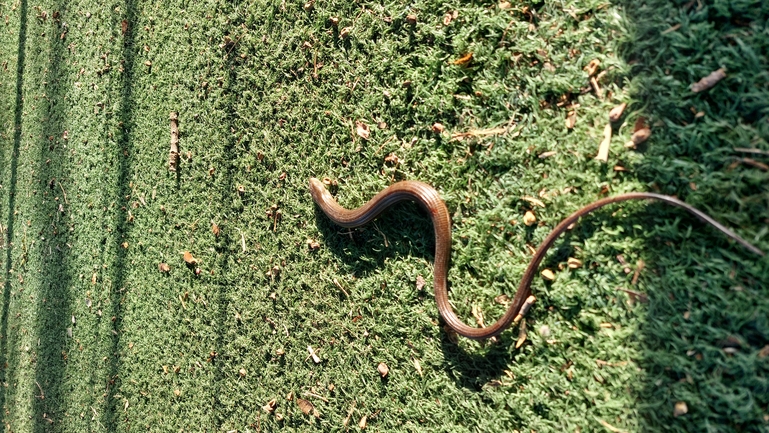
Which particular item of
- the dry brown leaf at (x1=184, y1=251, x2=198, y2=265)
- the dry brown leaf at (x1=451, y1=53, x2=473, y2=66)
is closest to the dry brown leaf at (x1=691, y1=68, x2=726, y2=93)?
the dry brown leaf at (x1=451, y1=53, x2=473, y2=66)

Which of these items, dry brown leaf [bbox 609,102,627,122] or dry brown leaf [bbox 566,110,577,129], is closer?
dry brown leaf [bbox 609,102,627,122]

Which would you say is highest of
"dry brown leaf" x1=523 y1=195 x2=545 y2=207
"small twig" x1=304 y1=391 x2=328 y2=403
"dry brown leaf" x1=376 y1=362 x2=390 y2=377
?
"dry brown leaf" x1=523 y1=195 x2=545 y2=207

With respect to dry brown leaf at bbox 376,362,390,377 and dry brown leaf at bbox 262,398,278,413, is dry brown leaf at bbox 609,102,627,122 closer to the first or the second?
dry brown leaf at bbox 376,362,390,377

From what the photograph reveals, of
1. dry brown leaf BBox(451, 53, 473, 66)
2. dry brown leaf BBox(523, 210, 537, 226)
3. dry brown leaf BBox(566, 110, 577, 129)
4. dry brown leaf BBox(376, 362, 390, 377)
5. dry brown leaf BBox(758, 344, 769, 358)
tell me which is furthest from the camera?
dry brown leaf BBox(376, 362, 390, 377)

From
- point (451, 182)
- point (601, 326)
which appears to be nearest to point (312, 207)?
point (451, 182)

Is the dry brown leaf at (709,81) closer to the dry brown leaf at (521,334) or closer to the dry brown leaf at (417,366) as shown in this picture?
the dry brown leaf at (521,334)

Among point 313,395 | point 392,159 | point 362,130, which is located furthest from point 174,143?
point 313,395

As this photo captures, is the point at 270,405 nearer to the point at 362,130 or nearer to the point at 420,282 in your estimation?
the point at 420,282
